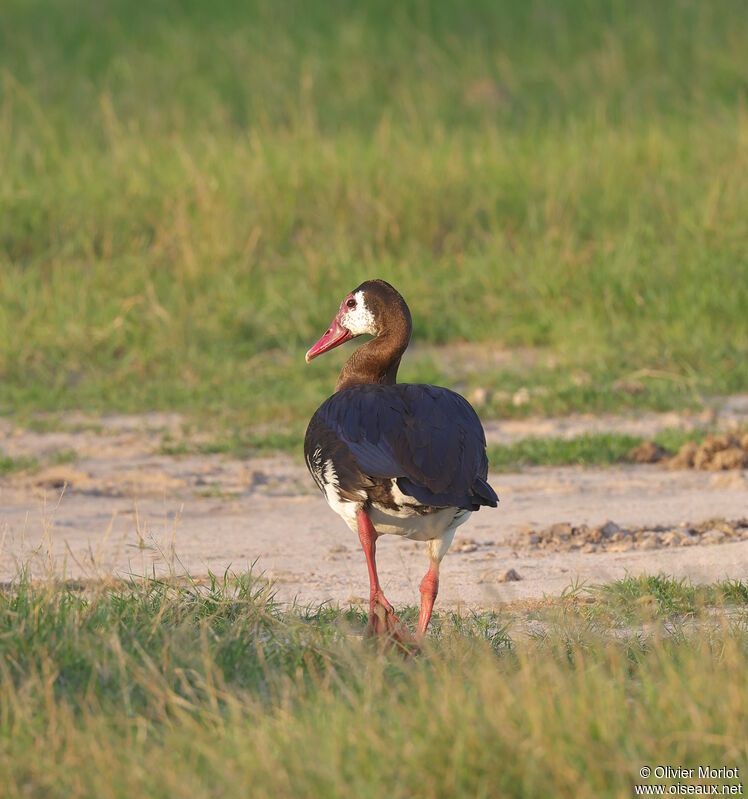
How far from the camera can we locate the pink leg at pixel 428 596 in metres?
Result: 4.45

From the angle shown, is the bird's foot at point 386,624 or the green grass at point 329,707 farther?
the bird's foot at point 386,624

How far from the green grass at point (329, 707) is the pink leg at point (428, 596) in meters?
0.17

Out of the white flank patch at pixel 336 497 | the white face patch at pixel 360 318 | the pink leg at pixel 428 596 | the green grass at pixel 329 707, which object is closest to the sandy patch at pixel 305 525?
the pink leg at pixel 428 596

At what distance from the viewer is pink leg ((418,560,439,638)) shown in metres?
4.45

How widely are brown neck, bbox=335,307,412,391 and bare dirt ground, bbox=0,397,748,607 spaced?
2.39 feet

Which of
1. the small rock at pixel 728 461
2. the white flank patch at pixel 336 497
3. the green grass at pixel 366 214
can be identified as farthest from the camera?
the green grass at pixel 366 214

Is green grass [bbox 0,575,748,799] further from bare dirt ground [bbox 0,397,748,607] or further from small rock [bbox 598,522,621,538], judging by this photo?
small rock [bbox 598,522,621,538]

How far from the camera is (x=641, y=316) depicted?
903cm

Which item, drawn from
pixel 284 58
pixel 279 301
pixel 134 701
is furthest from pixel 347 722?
pixel 284 58

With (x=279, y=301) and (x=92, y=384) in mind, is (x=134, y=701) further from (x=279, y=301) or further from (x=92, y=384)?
(x=279, y=301)

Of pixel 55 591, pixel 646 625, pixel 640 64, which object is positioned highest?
pixel 640 64

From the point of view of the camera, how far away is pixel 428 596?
4520 millimetres

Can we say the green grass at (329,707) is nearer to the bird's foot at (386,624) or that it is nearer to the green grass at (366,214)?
the bird's foot at (386,624)

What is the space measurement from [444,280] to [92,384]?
2437 millimetres
